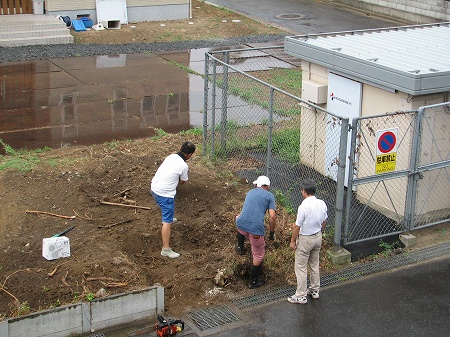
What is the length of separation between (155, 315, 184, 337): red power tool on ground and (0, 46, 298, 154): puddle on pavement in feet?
20.6

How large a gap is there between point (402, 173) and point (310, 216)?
6.88 ft

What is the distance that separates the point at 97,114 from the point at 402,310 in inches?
341

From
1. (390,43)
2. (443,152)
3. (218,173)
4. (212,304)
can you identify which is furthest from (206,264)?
(390,43)

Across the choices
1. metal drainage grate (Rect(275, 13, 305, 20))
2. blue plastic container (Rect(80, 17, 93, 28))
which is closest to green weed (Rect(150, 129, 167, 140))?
blue plastic container (Rect(80, 17, 93, 28))

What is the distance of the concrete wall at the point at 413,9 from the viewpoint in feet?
80.3

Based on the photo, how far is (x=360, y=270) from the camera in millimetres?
8867

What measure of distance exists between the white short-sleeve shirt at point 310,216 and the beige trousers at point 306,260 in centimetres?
9

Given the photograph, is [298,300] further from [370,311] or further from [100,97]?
[100,97]

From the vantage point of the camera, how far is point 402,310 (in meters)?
8.00

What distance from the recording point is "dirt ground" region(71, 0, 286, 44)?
862 inches

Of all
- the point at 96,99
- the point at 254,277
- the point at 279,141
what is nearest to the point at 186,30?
the point at 96,99

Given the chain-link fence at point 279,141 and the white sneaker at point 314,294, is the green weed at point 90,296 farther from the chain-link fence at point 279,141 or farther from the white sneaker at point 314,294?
the chain-link fence at point 279,141

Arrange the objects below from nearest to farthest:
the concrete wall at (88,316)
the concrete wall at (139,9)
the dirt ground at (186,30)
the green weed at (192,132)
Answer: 1. the concrete wall at (88,316)
2. the green weed at (192,132)
3. the dirt ground at (186,30)
4. the concrete wall at (139,9)

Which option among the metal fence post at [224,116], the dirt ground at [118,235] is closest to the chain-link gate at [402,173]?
the dirt ground at [118,235]
